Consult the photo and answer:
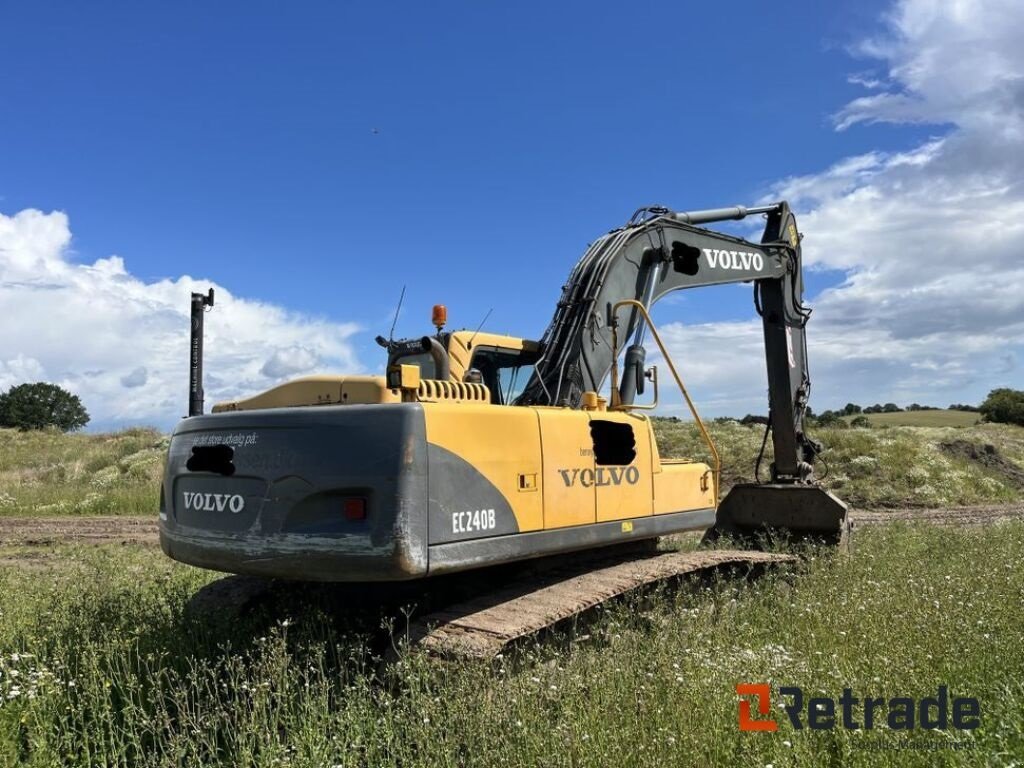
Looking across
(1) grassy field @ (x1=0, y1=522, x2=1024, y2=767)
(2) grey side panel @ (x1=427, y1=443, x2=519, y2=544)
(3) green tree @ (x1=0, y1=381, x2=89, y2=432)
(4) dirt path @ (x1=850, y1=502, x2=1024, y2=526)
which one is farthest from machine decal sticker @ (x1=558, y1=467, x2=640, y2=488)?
(3) green tree @ (x1=0, y1=381, x2=89, y2=432)

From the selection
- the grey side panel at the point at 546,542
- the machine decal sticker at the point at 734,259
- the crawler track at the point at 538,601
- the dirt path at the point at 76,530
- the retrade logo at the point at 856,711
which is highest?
the machine decal sticker at the point at 734,259

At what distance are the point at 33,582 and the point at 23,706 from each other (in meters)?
4.66

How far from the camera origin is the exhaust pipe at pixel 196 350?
6486mm

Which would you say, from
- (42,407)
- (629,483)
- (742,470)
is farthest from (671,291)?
(42,407)

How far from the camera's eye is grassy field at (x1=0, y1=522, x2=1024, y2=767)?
374 centimetres

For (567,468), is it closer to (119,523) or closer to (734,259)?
(734,259)

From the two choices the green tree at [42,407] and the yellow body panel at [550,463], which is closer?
the yellow body panel at [550,463]

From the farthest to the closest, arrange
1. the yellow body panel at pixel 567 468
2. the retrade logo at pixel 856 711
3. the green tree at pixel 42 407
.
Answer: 1. the green tree at pixel 42 407
2. the yellow body panel at pixel 567 468
3. the retrade logo at pixel 856 711

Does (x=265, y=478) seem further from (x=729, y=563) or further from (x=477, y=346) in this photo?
(x=729, y=563)

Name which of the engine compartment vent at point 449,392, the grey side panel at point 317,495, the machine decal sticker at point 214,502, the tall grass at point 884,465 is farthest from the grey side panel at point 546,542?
the tall grass at point 884,465

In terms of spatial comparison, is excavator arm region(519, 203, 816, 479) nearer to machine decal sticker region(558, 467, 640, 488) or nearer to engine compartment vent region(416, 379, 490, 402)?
machine decal sticker region(558, 467, 640, 488)

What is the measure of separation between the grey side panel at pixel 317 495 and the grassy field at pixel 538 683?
0.51 meters

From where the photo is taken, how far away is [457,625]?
15.8 feet

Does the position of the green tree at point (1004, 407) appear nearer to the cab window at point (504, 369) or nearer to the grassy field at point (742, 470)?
the grassy field at point (742, 470)
